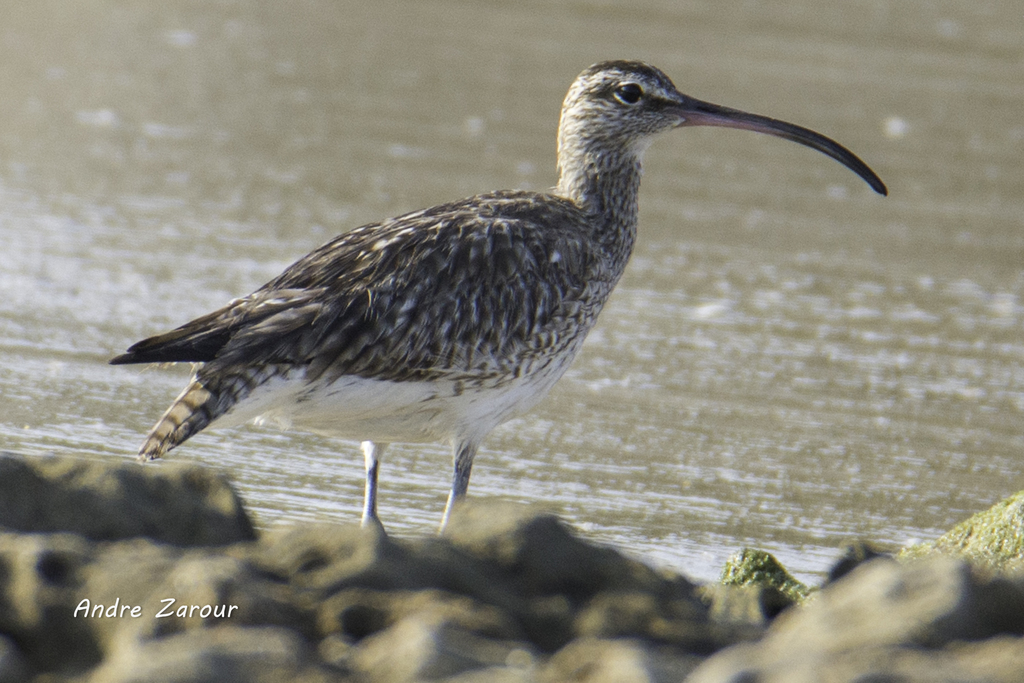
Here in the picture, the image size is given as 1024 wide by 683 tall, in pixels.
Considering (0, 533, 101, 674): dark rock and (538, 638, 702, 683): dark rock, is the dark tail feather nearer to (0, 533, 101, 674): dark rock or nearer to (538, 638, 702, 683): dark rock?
(0, 533, 101, 674): dark rock

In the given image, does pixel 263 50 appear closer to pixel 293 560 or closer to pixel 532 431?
pixel 532 431

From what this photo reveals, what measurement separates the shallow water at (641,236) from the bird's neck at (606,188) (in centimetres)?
90

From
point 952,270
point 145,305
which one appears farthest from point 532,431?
point 952,270

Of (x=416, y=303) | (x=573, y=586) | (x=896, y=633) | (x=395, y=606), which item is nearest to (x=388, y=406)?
(x=416, y=303)

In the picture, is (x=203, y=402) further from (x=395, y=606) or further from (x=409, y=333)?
(x=395, y=606)

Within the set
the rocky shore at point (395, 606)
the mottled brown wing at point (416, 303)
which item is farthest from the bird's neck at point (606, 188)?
the rocky shore at point (395, 606)

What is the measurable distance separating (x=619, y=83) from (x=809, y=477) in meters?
1.71

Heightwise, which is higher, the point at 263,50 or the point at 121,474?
the point at 263,50

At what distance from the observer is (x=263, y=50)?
11633mm

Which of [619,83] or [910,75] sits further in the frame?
[910,75]

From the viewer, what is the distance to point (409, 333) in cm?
484

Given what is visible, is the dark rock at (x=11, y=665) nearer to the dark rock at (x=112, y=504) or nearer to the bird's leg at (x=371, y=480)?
the dark rock at (x=112, y=504)

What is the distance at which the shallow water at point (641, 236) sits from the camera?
19.3 ft

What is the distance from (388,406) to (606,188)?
1568 millimetres
